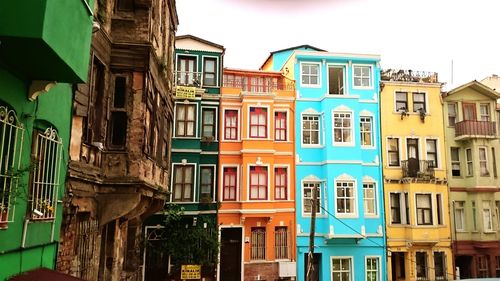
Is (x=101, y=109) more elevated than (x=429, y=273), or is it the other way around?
(x=101, y=109)

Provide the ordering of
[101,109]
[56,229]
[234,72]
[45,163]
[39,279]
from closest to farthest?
1. [39,279]
2. [45,163]
3. [56,229]
4. [101,109]
5. [234,72]

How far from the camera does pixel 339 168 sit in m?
23.9

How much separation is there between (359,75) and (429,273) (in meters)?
13.0

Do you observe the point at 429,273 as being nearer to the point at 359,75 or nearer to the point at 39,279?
the point at 359,75

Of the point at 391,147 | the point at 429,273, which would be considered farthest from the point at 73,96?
the point at 429,273

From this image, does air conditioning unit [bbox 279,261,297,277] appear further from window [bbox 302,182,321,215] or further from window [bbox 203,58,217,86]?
window [bbox 203,58,217,86]

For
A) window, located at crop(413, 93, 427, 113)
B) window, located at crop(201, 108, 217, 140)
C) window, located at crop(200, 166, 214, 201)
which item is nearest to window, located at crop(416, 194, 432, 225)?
window, located at crop(413, 93, 427, 113)

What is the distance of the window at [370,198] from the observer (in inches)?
964

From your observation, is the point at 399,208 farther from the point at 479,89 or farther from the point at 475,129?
the point at 479,89

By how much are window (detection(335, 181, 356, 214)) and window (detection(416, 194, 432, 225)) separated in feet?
14.3

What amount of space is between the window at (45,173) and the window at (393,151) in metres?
22.1

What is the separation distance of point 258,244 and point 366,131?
32.3 ft

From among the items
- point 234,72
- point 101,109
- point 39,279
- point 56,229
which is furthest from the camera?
point 234,72

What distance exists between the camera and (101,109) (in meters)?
9.12
